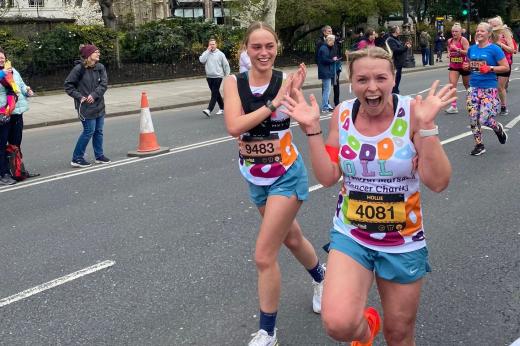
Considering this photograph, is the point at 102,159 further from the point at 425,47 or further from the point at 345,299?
the point at 425,47

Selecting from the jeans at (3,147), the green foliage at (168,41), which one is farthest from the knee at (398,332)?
the green foliage at (168,41)

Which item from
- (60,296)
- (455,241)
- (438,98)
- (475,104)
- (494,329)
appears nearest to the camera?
(438,98)

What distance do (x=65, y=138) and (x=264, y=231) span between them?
9.56 m

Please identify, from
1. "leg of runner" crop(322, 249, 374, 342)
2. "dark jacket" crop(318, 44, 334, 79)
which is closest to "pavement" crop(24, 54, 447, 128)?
"dark jacket" crop(318, 44, 334, 79)

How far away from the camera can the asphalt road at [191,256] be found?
3740 mm

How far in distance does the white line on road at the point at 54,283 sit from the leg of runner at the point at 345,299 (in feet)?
8.84

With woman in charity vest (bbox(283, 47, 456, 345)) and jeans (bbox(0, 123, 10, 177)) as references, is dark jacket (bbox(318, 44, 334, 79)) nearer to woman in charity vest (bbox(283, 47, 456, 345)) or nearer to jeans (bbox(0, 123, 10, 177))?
jeans (bbox(0, 123, 10, 177))

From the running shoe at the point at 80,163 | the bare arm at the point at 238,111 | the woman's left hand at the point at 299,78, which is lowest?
the running shoe at the point at 80,163

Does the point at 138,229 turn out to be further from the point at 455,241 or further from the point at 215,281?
Result: the point at 455,241

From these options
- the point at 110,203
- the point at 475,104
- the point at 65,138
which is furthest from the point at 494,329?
the point at 65,138

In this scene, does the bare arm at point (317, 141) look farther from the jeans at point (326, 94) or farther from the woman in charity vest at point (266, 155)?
the jeans at point (326, 94)

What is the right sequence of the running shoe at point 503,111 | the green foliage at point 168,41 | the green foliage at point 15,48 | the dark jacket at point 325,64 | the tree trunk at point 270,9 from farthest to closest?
the tree trunk at point 270,9
the green foliage at point 168,41
the green foliage at point 15,48
the dark jacket at point 325,64
the running shoe at point 503,111

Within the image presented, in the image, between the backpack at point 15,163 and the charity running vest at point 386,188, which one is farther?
the backpack at point 15,163

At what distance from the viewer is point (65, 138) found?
468 inches
